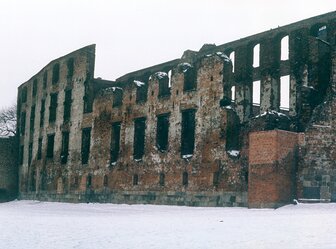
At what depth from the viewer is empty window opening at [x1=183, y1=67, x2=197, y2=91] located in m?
23.9

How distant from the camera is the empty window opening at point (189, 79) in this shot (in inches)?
939

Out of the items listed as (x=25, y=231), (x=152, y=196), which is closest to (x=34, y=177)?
(x=152, y=196)

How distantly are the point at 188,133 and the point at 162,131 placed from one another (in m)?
1.74

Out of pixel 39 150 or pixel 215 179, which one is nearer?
pixel 215 179

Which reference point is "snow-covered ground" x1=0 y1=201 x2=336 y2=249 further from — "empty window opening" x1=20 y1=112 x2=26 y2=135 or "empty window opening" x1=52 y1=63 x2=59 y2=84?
"empty window opening" x1=20 y1=112 x2=26 y2=135

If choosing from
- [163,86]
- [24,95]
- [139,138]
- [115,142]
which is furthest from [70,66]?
[163,86]

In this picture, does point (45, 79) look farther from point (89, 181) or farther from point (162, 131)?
point (162, 131)

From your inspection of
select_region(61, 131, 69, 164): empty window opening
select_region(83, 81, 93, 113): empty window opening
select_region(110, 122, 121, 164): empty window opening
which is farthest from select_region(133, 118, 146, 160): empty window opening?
select_region(61, 131, 69, 164): empty window opening

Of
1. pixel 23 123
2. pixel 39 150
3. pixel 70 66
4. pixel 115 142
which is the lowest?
pixel 39 150

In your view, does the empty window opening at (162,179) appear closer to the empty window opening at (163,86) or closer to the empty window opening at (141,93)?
the empty window opening at (163,86)

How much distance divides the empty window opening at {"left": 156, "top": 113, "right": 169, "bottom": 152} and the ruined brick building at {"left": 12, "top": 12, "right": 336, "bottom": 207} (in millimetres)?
48

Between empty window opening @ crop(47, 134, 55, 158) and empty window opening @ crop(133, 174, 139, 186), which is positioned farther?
empty window opening @ crop(47, 134, 55, 158)

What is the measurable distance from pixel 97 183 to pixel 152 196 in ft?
16.0

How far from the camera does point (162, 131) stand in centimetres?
2498
